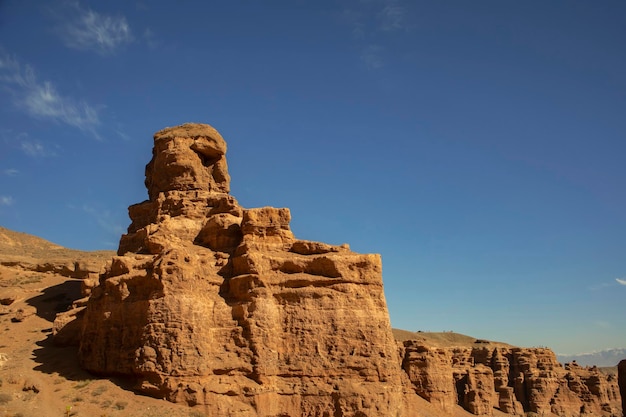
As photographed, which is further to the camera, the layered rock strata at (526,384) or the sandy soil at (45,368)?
the layered rock strata at (526,384)

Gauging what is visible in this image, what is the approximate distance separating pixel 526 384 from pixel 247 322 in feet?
165

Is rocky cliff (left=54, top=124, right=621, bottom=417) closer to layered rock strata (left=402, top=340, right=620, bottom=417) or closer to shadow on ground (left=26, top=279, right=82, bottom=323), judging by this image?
shadow on ground (left=26, top=279, right=82, bottom=323)

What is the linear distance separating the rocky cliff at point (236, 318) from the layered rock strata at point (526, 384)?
29.8 meters

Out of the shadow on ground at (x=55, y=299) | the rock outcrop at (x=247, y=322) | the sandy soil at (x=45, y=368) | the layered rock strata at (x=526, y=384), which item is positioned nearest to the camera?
the sandy soil at (x=45, y=368)

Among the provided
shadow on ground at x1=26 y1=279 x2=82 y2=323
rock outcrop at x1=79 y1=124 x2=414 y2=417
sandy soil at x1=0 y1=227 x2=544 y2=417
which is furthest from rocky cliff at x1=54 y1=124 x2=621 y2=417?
shadow on ground at x1=26 y1=279 x2=82 y2=323

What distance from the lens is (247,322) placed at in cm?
2766

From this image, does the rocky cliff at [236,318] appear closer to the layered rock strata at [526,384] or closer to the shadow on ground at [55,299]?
the shadow on ground at [55,299]

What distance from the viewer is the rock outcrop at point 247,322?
84.1 ft

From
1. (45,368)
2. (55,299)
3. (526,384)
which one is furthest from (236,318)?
(526,384)

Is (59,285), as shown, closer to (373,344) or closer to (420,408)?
(373,344)

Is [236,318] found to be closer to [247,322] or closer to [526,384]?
[247,322]

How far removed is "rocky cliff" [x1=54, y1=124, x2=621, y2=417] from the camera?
25703mm

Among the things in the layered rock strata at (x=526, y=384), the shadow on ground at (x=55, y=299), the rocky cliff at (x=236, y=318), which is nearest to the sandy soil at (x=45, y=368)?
the shadow on ground at (x=55, y=299)

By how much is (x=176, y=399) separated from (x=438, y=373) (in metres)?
28.0
